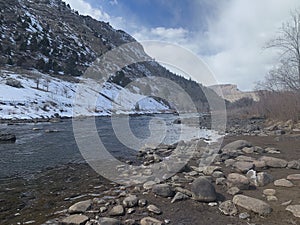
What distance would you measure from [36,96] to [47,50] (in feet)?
133

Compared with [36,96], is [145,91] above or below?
above

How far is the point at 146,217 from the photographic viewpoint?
5523 millimetres

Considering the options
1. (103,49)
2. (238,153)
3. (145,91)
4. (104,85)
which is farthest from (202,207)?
(103,49)

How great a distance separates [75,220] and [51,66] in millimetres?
67043

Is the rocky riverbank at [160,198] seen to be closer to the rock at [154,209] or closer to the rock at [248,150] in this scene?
the rock at [154,209]

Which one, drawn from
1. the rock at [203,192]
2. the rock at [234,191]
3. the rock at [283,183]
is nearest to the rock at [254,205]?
the rock at [203,192]

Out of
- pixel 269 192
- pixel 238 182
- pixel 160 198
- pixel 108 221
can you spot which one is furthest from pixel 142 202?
pixel 269 192

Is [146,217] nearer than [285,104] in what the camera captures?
Yes

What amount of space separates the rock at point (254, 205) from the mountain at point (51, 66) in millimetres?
31569

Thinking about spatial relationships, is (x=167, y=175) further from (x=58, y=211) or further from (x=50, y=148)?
(x=50, y=148)

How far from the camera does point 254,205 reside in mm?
5734

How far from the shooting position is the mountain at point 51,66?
135ft

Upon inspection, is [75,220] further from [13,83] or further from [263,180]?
[13,83]

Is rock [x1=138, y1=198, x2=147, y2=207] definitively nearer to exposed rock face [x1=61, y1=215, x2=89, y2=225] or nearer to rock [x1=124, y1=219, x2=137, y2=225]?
rock [x1=124, y1=219, x2=137, y2=225]
